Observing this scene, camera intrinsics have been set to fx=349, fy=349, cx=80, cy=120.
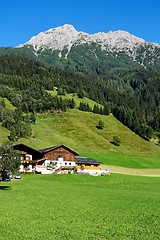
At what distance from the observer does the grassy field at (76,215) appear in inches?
1133

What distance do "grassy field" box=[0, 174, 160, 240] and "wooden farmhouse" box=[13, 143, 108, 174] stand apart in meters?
41.3

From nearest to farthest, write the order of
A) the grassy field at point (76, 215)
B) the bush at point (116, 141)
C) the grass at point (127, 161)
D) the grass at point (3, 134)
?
the grassy field at point (76, 215)
the grass at point (127, 161)
the grass at point (3, 134)
the bush at point (116, 141)

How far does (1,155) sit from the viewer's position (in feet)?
221

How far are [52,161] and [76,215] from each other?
7262 centimetres

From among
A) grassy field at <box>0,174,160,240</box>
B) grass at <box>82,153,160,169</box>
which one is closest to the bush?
grass at <box>82,153,160,169</box>

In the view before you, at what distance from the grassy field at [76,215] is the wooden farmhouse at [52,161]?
4126 cm

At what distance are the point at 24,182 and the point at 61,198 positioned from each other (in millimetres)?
22538

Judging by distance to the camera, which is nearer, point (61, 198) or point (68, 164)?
point (61, 198)

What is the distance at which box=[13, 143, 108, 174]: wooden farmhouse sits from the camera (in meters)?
103

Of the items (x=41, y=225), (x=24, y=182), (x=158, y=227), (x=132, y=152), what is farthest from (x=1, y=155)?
(x=132, y=152)

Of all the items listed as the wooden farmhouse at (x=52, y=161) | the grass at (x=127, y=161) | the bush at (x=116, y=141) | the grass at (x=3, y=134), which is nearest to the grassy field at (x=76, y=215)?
the wooden farmhouse at (x=52, y=161)

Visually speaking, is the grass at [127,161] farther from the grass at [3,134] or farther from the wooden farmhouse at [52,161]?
the grass at [3,134]

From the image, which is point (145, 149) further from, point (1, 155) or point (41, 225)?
point (41, 225)

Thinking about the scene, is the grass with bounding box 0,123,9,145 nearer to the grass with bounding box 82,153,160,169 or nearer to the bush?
the grass with bounding box 82,153,160,169
